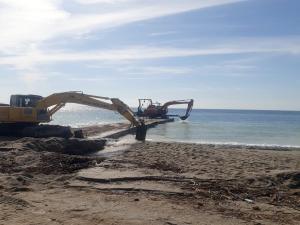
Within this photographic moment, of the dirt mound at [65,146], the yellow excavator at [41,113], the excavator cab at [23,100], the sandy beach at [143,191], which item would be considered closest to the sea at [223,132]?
the yellow excavator at [41,113]

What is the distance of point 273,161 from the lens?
53.9 feet

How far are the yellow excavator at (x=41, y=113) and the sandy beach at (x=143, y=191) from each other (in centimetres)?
773

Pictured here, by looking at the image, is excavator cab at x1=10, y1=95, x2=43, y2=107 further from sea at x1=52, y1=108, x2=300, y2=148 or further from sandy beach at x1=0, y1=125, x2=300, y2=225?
sandy beach at x1=0, y1=125, x2=300, y2=225

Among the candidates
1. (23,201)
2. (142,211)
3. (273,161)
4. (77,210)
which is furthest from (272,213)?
(273,161)

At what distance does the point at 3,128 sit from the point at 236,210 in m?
17.8

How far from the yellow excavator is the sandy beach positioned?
773cm

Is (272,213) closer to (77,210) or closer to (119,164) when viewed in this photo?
(77,210)

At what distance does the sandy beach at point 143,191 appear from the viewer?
7.86m

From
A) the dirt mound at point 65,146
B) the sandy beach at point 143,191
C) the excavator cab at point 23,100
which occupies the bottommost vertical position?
the sandy beach at point 143,191

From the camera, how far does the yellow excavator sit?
75.7 ft

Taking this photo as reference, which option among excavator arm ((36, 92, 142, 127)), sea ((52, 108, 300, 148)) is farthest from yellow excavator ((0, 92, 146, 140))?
sea ((52, 108, 300, 148))

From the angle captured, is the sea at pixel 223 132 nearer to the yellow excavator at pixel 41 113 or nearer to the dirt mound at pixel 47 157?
the yellow excavator at pixel 41 113

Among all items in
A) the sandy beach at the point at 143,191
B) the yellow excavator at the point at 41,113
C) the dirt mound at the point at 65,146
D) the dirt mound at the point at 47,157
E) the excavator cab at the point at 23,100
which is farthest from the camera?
the excavator cab at the point at 23,100

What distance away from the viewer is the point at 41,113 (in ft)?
78.1
